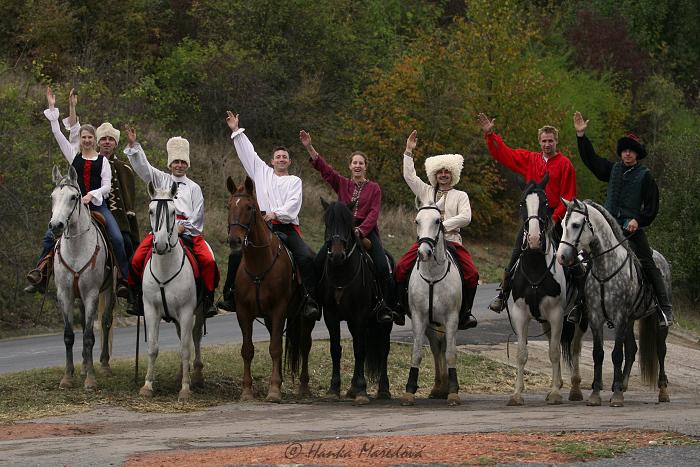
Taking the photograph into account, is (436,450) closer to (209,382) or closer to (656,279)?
(656,279)

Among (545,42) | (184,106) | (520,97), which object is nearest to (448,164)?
(184,106)

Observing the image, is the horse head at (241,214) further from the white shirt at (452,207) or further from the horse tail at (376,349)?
the horse tail at (376,349)

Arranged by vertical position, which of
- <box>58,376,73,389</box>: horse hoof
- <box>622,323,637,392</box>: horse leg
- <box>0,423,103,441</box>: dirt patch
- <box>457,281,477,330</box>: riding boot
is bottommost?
<box>0,423,103,441</box>: dirt patch

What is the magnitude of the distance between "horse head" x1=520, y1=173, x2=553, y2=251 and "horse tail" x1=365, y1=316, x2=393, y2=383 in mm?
2370

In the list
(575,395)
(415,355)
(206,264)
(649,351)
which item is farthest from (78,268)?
(649,351)

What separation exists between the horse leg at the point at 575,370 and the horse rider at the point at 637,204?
133 cm

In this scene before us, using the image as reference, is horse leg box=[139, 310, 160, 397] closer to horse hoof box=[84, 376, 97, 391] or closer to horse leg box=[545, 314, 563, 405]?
horse hoof box=[84, 376, 97, 391]

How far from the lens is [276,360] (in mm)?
16359

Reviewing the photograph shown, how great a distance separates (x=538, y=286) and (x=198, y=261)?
443cm

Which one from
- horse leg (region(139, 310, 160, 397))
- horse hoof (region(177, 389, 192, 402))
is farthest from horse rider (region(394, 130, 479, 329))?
horse leg (region(139, 310, 160, 397))

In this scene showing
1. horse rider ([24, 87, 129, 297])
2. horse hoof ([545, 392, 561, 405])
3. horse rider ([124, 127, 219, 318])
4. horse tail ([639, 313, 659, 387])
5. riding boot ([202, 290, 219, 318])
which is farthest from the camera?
horse tail ([639, 313, 659, 387])

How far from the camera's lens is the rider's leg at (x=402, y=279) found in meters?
16.6

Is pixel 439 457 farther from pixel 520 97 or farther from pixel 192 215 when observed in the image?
pixel 520 97

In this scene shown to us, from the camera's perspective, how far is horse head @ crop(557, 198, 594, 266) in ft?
51.2
